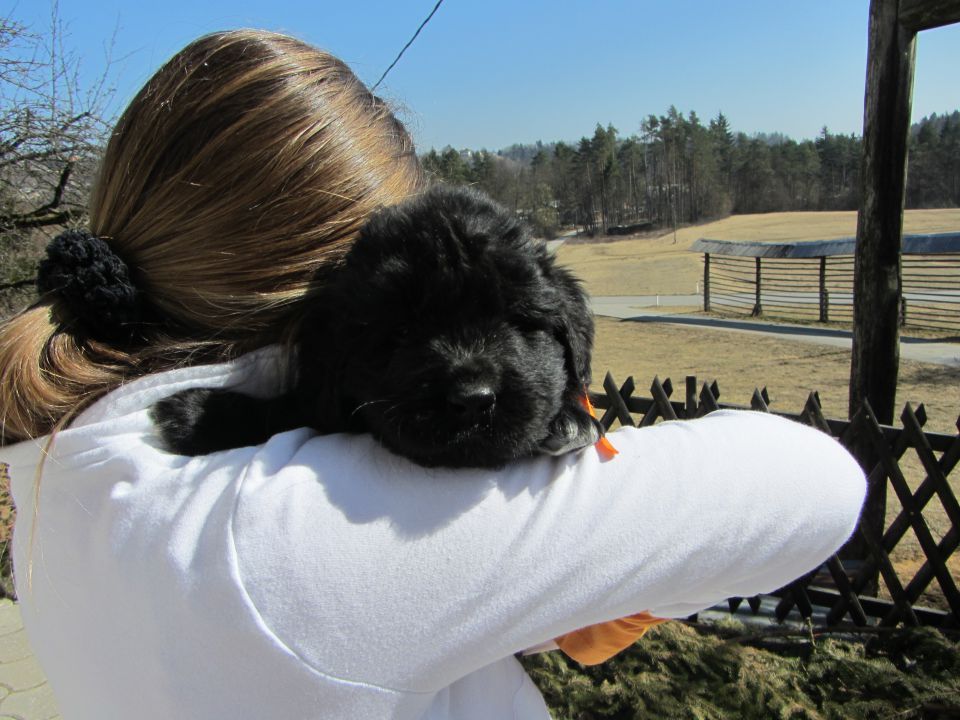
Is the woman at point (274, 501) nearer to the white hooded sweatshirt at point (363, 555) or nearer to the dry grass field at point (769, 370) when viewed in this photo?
the white hooded sweatshirt at point (363, 555)

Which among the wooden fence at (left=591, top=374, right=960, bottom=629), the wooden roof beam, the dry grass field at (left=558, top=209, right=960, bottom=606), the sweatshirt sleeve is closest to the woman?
the sweatshirt sleeve

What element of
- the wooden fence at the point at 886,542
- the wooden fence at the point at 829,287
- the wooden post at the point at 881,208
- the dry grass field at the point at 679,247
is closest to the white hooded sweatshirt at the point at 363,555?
the wooden fence at the point at 886,542

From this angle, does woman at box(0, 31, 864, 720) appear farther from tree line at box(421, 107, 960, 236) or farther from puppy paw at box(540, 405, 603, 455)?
tree line at box(421, 107, 960, 236)

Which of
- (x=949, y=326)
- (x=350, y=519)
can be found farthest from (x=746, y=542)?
(x=949, y=326)

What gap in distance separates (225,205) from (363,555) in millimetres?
855

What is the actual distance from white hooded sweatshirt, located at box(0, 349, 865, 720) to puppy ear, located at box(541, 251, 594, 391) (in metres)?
0.40

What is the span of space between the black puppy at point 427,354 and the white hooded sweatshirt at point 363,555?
130mm

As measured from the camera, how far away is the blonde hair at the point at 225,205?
1.52m

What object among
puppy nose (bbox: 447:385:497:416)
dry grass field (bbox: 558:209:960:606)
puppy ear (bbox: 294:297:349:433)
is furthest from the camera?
dry grass field (bbox: 558:209:960:606)

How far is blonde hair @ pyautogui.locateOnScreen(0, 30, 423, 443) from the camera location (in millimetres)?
1517

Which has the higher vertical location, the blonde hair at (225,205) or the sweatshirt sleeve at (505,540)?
the blonde hair at (225,205)

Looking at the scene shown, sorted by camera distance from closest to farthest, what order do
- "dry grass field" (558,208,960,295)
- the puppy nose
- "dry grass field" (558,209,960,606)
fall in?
the puppy nose → "dry grass field" (558,209,960,606) → "dry grass field" (558,208,960,295)

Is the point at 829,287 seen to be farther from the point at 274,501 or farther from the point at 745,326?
the point at 274,501

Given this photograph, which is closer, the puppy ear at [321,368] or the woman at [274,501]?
the woman at [274,501]
